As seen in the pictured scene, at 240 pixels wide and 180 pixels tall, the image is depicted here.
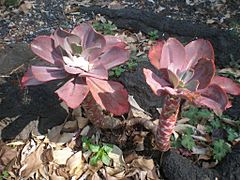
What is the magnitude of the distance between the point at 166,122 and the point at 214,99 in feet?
0.79

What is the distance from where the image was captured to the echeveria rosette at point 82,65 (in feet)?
5.37

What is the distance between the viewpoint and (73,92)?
1.62 meters

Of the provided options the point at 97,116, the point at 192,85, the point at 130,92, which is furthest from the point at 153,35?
the point at 192,85

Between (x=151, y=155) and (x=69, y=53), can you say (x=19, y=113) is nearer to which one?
(x=69, y=53)

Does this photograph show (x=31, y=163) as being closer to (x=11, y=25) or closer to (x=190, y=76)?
(x=190, y=76)

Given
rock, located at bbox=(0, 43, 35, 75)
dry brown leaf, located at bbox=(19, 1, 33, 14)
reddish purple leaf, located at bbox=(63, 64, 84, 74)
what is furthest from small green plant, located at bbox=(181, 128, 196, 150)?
dry brown leaf, located at bbox=(19, 1, 33, 14)

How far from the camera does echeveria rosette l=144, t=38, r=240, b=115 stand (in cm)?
153

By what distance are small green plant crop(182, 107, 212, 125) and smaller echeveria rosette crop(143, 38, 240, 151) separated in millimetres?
358

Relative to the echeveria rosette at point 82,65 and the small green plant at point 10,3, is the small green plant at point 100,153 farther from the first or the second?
the small green plant at point 10,3

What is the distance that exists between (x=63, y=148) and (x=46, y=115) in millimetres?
190

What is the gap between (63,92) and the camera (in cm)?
161

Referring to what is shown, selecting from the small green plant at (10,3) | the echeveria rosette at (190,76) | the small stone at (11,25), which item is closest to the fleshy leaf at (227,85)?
the echeveria rosette at (190,76)

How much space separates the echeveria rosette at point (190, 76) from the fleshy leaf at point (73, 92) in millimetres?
263

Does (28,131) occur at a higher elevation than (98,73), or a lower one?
lower
